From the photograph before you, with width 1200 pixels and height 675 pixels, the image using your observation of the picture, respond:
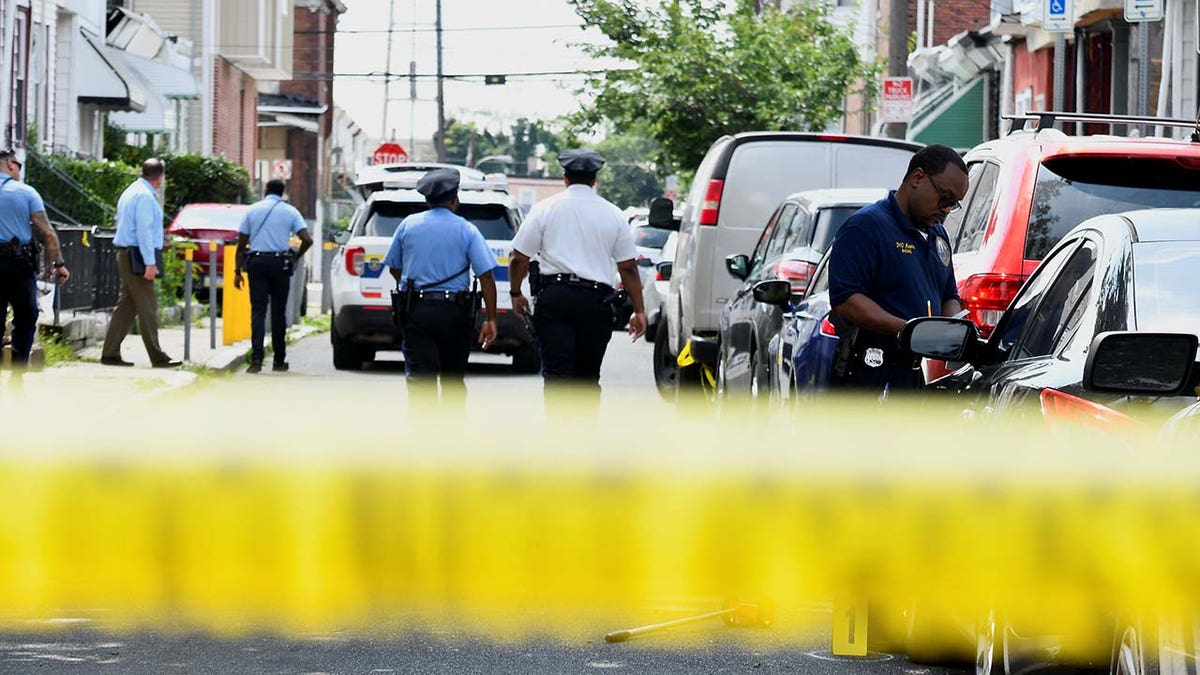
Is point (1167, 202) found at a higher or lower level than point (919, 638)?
higher

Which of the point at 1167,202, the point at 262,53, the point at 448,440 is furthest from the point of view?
the point at 262,53

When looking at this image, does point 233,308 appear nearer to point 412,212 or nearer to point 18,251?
point 412,212

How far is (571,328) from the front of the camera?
1052 centimetres

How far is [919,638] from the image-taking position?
632 cm

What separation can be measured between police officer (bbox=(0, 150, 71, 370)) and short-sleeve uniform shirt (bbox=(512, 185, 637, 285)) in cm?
475

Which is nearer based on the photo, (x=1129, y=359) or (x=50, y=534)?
(x=1129, y=359)

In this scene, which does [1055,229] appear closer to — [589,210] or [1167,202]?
[1167,202]

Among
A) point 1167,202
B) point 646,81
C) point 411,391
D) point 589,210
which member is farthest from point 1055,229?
point 646,81

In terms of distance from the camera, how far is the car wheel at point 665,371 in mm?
16750

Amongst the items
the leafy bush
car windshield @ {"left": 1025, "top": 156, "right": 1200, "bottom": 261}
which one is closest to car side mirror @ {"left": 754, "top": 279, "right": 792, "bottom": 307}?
car windshield @ {"left": 1025, "top": 156, "right": 1200, "bottom": 261}

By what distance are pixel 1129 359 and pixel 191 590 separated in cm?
205

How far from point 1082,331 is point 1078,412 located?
0.74m

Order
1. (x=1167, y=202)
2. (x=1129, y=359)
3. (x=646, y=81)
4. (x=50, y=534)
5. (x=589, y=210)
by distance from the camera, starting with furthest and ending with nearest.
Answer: (x=646, y=81) → (x=589, y=210) → (x=1167, y=202) → (x=50, y=534) → (x=1129, y=359)

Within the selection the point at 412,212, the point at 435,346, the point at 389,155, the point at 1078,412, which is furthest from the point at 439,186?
the point at 389,155
